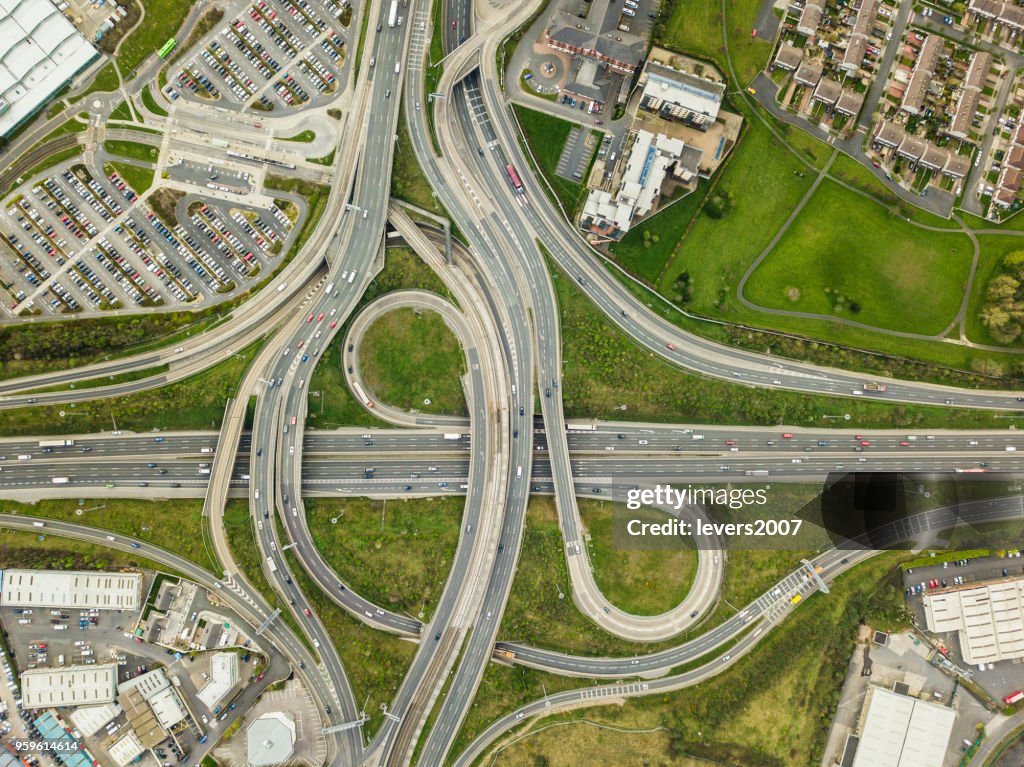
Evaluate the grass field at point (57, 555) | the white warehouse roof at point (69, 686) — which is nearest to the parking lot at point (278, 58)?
the grass field at point (57, 555)

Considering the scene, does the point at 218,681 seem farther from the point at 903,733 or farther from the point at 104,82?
the point at 903,733

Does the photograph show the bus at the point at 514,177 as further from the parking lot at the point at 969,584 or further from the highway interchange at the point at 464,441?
the parking lot at the point at 969,584

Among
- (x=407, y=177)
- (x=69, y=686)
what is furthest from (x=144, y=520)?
(x=407, y=177)

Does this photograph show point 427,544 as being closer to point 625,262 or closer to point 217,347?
point 217,347

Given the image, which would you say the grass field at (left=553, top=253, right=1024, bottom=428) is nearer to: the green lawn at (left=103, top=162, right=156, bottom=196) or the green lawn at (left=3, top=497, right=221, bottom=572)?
the green lawn at (left=3, top=497, right=221, bottom=572)

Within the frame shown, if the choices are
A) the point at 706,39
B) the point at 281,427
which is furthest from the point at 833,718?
the point at 706,39

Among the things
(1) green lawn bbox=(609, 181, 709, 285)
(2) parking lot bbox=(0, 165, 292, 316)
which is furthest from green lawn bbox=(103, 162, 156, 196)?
(1) green lawn bbox=(609, 181, 709, 285)
